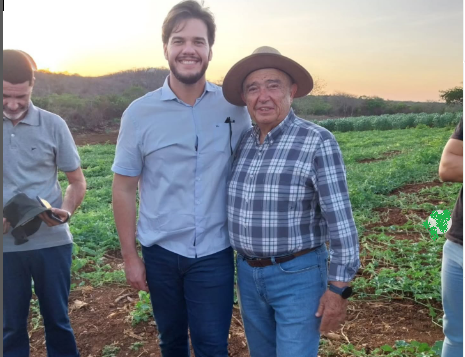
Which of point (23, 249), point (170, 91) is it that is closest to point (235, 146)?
point (170, 91)

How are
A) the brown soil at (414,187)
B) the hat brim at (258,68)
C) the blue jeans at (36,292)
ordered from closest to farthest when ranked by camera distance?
the hat brim at (258,68), the blue jeans at (36,292), the brown soil at (414,187)

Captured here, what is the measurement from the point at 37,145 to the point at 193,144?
2.79 ft

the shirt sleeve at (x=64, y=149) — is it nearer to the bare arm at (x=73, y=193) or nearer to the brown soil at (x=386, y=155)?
the bare arm at (x=73, y=193)

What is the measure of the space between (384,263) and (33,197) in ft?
10.4

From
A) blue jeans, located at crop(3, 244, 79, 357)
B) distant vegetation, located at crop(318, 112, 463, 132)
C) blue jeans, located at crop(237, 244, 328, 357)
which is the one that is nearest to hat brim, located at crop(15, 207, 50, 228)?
blue jeans, located at crop(3, 244, 79, 357)

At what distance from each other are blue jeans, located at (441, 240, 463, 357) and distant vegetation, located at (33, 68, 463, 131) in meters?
26.0

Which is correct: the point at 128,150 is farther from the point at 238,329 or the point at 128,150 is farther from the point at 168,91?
the point at 238,329

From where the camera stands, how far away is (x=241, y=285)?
7.06 ft

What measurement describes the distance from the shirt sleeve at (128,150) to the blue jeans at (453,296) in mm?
1421

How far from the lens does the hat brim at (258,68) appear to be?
6.80 feet

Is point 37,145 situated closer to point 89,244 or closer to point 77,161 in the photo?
point 77,161

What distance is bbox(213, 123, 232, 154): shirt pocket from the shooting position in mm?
2219

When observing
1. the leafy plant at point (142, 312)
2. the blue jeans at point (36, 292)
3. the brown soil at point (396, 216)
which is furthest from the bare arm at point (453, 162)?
the brown soil at point (396, 216)

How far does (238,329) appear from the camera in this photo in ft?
10.9
